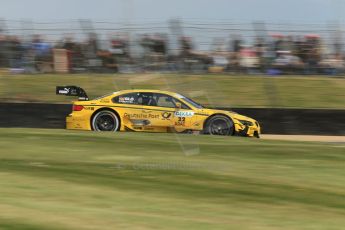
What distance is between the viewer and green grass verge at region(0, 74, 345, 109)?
1568 cm

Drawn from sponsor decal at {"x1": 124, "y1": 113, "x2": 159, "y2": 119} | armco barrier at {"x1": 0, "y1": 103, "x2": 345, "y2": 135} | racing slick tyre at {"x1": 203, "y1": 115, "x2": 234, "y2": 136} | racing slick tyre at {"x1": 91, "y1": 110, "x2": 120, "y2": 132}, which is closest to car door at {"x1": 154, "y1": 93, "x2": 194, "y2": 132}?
sponsor decal at {"x1": 124, "y1": 113, "x2": 159, "y2": 119}

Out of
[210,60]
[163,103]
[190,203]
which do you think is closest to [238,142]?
[163,103]

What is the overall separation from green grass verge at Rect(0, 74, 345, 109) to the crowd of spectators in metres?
0.25

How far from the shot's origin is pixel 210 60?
1653 cm

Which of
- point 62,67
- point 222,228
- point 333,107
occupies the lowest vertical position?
point 222,228

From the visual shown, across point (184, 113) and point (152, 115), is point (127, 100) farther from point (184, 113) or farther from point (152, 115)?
point (184, 113)

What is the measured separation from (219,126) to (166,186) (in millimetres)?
6911

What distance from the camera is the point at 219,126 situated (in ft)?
41.6

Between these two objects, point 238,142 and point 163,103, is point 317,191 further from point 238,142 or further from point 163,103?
point 163,103

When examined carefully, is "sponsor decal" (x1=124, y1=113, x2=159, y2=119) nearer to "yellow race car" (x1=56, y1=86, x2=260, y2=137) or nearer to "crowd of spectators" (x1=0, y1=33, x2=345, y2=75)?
"yellow race car" (x1=56, y1=86, x2=260, y2=137)

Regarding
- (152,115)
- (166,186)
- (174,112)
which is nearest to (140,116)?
(152,115)

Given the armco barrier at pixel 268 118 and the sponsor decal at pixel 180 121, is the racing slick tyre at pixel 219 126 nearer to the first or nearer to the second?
the sponsor decal at pixel 180 121

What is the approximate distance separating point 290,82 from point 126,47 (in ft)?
16.3

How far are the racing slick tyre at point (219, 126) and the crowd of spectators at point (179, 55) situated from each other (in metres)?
3.16
